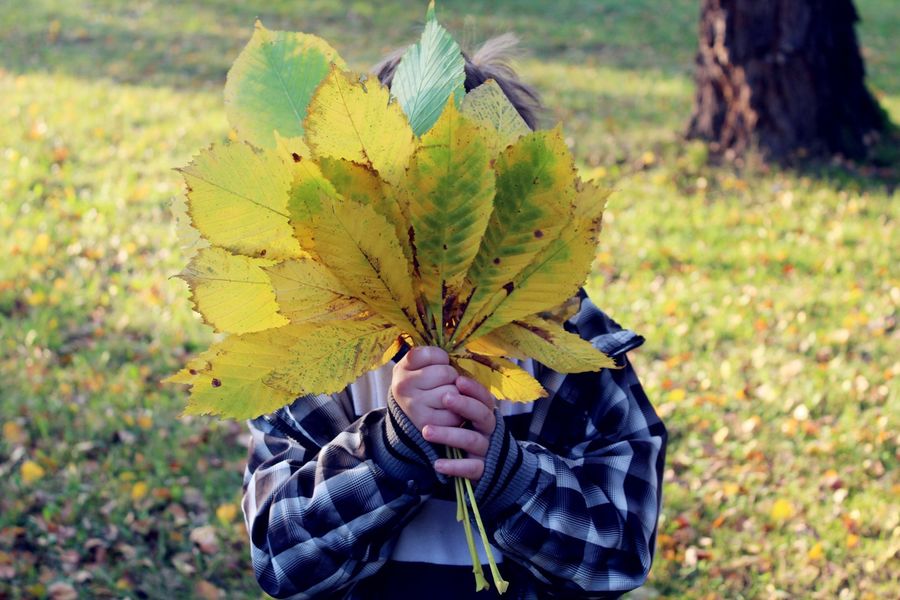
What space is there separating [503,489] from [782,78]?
19.9 ft

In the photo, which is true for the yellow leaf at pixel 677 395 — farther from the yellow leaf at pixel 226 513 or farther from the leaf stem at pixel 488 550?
the leaf stem at pixel 488 550

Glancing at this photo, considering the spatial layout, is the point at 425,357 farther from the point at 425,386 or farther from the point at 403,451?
the point at 403,451

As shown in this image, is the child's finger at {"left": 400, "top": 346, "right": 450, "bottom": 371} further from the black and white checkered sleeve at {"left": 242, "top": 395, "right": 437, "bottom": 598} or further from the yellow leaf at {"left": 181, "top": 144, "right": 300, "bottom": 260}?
the yellow leaf at {"left": 181, "top": 144, "right": 300, "bottom": 260}

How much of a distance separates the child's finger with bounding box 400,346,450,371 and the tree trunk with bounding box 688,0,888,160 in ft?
19.9

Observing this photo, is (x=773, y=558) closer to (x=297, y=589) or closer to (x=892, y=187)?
(x=297, y=589)

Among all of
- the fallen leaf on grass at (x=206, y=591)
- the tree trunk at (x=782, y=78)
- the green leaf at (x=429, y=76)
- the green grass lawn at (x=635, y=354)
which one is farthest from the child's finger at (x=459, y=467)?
the tree trunk at (x=782, y=78)

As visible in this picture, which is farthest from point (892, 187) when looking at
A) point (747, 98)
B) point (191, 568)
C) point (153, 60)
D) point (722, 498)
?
point (153, 60)

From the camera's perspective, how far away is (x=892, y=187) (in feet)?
21.5

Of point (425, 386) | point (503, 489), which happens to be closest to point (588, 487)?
point (503, 489)

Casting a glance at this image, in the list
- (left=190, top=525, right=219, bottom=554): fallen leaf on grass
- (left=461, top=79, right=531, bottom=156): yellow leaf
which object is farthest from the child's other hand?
(left=190, top=525, right=219, bottom=554): fallen leaf on grass

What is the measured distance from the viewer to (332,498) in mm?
1639

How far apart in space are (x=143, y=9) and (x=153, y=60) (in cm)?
293

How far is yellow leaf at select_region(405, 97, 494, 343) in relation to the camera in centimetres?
128

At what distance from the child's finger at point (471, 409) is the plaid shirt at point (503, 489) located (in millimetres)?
44
